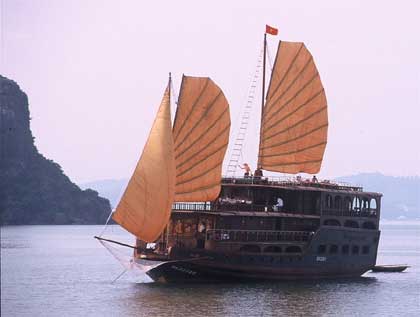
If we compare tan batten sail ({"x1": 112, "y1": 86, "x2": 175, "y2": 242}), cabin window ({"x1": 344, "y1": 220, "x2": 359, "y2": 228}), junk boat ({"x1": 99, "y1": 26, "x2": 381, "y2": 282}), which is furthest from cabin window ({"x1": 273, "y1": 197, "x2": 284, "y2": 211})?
tan batten sail ({"x1": 112, "y1": 86, "x2": 175, "y2": 242})

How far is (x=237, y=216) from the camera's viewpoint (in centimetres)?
4166

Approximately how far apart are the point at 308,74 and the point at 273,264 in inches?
405

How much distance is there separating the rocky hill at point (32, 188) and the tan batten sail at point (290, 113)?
7208cm

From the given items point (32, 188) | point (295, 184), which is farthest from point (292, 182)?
point (32, 188)

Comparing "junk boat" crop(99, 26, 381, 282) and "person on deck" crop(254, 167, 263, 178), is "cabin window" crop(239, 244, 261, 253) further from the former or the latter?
"person on deck" crop(254, 167, 263, 178)

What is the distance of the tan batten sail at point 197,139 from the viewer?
137 ft

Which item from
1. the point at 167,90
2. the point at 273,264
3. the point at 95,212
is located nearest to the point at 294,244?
the point at 273,264

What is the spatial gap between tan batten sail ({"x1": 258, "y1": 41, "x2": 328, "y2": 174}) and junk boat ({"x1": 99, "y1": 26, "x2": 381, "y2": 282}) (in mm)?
46

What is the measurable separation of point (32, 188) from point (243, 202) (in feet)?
294

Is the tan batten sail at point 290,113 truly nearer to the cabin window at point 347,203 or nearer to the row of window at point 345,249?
the cabin window at point 347,203

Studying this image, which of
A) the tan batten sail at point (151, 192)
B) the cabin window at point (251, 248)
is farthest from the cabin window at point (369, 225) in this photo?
the tan batten sail at point (151, 192)

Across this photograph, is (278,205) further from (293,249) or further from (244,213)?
(244,213)

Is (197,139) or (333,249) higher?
(197,139)

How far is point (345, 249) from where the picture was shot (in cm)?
4581
